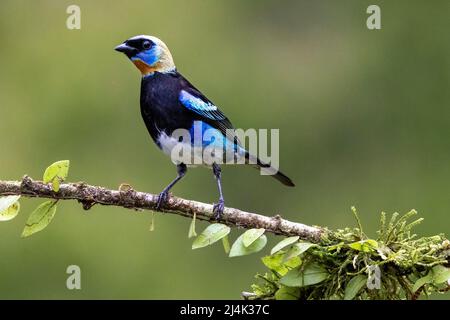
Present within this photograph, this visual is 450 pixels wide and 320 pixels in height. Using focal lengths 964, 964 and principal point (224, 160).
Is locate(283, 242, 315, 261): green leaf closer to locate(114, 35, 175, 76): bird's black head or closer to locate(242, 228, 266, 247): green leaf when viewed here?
locate(242, 228, 266, 247): green leaf

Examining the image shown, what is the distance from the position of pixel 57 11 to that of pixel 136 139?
91.4 inches

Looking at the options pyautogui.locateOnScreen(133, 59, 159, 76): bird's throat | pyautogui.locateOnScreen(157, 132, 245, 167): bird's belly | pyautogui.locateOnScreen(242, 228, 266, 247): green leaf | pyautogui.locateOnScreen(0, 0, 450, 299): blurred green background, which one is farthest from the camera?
pyautogui.locateOnScreen(0, 0, 450, 299): blurred green background

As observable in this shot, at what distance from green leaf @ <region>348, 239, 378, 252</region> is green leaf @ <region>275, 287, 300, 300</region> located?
301 mm

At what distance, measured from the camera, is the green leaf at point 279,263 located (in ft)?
12.1

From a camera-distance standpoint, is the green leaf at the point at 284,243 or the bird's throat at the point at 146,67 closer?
the green leaf at the point at 284,243

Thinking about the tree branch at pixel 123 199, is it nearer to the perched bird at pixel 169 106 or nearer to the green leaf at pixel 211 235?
the green leaf at pixel 211 235

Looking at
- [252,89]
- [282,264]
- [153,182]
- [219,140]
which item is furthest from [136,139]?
[282,264]

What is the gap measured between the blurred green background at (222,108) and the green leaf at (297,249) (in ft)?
19.9

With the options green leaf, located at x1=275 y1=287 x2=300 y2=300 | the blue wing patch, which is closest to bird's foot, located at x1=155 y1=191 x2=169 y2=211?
green leaf, located at x1=275 y1=287 x2=300 y2=300

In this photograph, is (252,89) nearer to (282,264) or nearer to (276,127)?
(276,127)

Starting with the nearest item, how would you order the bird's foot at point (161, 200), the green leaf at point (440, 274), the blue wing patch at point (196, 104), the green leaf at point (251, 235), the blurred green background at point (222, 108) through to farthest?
the green leaf at point (440, 274), the green leaf at point (251, 235), the bird's foot at point (161, 200), the blue wing patch at point (196, 104), the blurred green background at point (222, 108)

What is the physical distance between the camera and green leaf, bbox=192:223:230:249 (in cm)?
373

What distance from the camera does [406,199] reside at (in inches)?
468

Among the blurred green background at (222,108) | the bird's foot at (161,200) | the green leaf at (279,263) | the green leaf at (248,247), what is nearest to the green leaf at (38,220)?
the bird's foot at (161,200)
